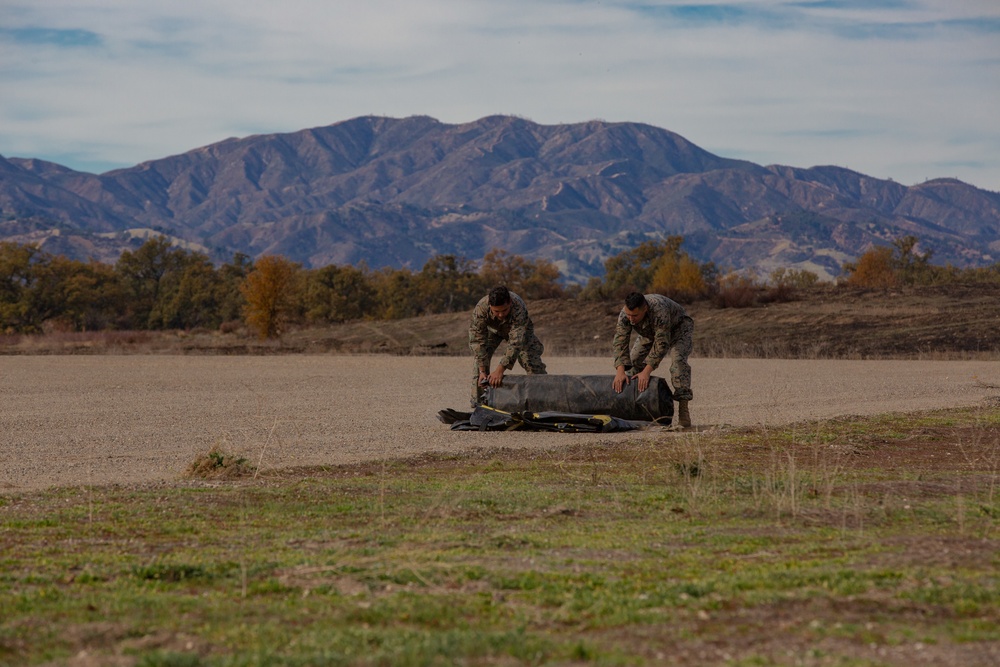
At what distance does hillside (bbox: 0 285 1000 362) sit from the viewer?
135ft

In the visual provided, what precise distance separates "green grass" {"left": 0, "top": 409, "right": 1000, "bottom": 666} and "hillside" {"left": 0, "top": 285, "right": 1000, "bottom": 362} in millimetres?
31154

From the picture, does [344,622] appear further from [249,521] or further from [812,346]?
[812,346]

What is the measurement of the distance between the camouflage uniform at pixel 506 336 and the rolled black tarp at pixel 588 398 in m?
0.41

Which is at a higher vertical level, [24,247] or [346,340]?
[24,247]

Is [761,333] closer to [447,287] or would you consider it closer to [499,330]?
[499,330]

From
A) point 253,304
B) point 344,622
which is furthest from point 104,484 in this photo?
point 253,304

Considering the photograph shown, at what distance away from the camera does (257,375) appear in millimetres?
30016

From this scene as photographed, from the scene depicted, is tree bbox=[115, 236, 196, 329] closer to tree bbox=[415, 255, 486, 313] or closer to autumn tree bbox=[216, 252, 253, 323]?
autumn tree bbox=[216, 252, 253, 323]

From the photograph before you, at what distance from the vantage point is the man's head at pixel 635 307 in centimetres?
1465

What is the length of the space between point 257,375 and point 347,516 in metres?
21.8

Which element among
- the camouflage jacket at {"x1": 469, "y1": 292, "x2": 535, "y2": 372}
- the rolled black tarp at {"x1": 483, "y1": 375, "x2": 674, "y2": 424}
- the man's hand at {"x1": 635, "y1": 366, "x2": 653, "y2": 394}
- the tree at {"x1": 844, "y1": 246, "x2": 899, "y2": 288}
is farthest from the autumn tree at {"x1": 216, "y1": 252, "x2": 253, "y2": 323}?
the man's hand at {"x1": 635, "y1": 366, "x2": 653, "y2": 394}

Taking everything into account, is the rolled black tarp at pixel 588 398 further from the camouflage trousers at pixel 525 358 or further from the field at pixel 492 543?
the field at pixel 492 543

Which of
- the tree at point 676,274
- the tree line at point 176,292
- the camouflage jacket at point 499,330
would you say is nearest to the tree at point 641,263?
the tree at point 676,274

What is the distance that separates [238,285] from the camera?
3369 inches
